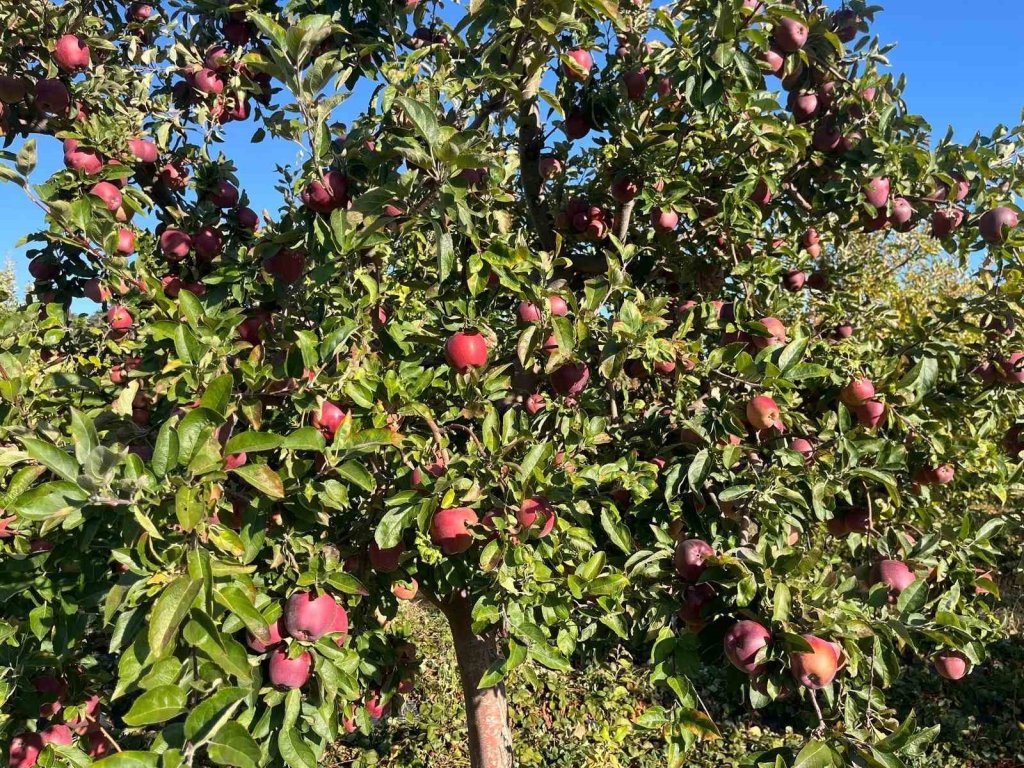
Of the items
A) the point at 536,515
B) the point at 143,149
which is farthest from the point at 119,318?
the point at 536,515

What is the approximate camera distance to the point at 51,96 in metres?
2.47

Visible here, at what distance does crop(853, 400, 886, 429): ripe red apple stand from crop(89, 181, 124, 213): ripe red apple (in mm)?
2368

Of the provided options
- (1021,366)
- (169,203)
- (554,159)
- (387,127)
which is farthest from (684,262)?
(169,203)

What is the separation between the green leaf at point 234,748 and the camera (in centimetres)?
117

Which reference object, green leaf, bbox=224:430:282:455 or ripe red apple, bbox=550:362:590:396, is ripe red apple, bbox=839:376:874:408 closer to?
ripe red apple, bbox=550:362:590:396

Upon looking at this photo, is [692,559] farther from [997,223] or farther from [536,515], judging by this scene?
[997,223]

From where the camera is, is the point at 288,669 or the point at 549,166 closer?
the point at 288,669

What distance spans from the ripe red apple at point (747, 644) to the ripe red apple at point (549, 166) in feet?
6.12

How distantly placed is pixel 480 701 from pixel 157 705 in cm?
190

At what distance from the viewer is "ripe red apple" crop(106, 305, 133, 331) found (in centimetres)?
228

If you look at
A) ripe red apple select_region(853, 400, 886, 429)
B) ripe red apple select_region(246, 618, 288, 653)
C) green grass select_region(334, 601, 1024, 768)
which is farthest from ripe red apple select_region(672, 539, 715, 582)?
green grass select_region(334, 601, 1024, 768)

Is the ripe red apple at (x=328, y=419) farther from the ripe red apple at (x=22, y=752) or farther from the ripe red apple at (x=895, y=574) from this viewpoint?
the ripe red apple at (x=895, y=574)

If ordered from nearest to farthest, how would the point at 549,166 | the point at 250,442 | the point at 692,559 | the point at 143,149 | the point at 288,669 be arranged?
the point at 250,442
the point at 288,669
the point at 692,559
the point at 143,149
the point at 549,166

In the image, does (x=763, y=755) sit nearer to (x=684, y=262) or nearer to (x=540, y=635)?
(x=540, y=635)
